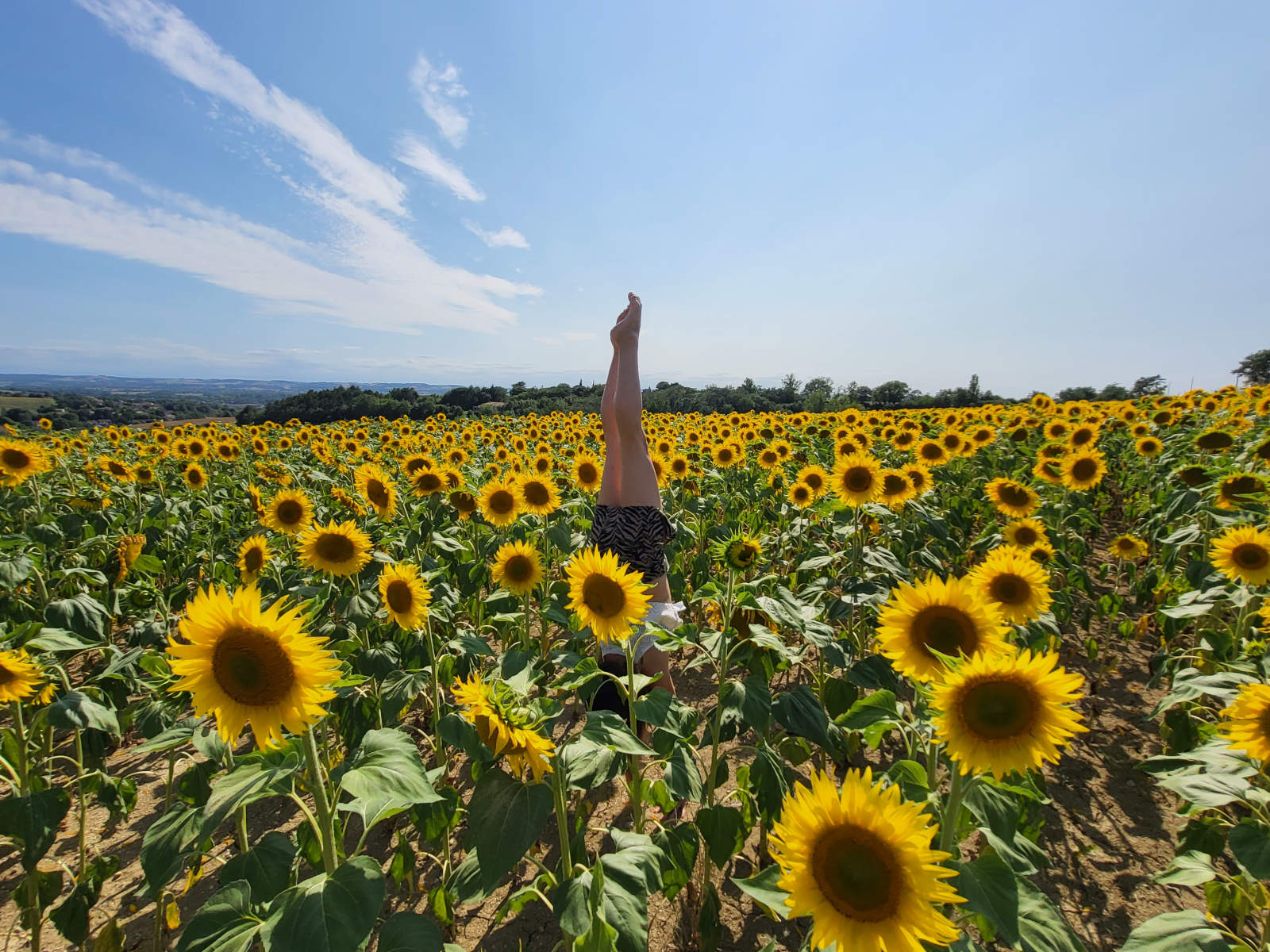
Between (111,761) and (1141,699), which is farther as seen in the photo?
(1141,699)

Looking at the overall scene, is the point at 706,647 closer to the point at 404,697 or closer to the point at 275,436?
the point at 404,697

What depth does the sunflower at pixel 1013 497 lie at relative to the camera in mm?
4965

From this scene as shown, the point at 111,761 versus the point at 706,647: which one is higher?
the point at 706,647

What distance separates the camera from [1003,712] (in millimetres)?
1492

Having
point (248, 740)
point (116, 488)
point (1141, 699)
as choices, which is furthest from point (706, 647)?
point (116, 488)

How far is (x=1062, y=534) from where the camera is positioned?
207 inches

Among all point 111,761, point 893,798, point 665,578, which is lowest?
point 111,761

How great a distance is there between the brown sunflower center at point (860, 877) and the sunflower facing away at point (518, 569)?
8.76ft

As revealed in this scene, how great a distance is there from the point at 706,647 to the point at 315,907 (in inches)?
65.3

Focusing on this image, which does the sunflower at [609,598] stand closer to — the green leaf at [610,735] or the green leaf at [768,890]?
the green leaf at [610,735]

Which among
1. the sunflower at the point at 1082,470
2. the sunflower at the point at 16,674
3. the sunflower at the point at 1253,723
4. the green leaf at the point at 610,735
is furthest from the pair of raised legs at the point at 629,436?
the sunflower at the point at 1082,470

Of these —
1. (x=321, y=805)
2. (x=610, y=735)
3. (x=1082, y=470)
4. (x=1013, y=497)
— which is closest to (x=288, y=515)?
(x=321, y=805)

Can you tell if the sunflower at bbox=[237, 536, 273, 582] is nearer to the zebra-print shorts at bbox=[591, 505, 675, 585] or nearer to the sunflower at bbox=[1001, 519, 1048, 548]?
the zebra-print shorts at bbox=[591, 505, 675, 585]

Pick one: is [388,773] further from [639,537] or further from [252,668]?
[639,537]
